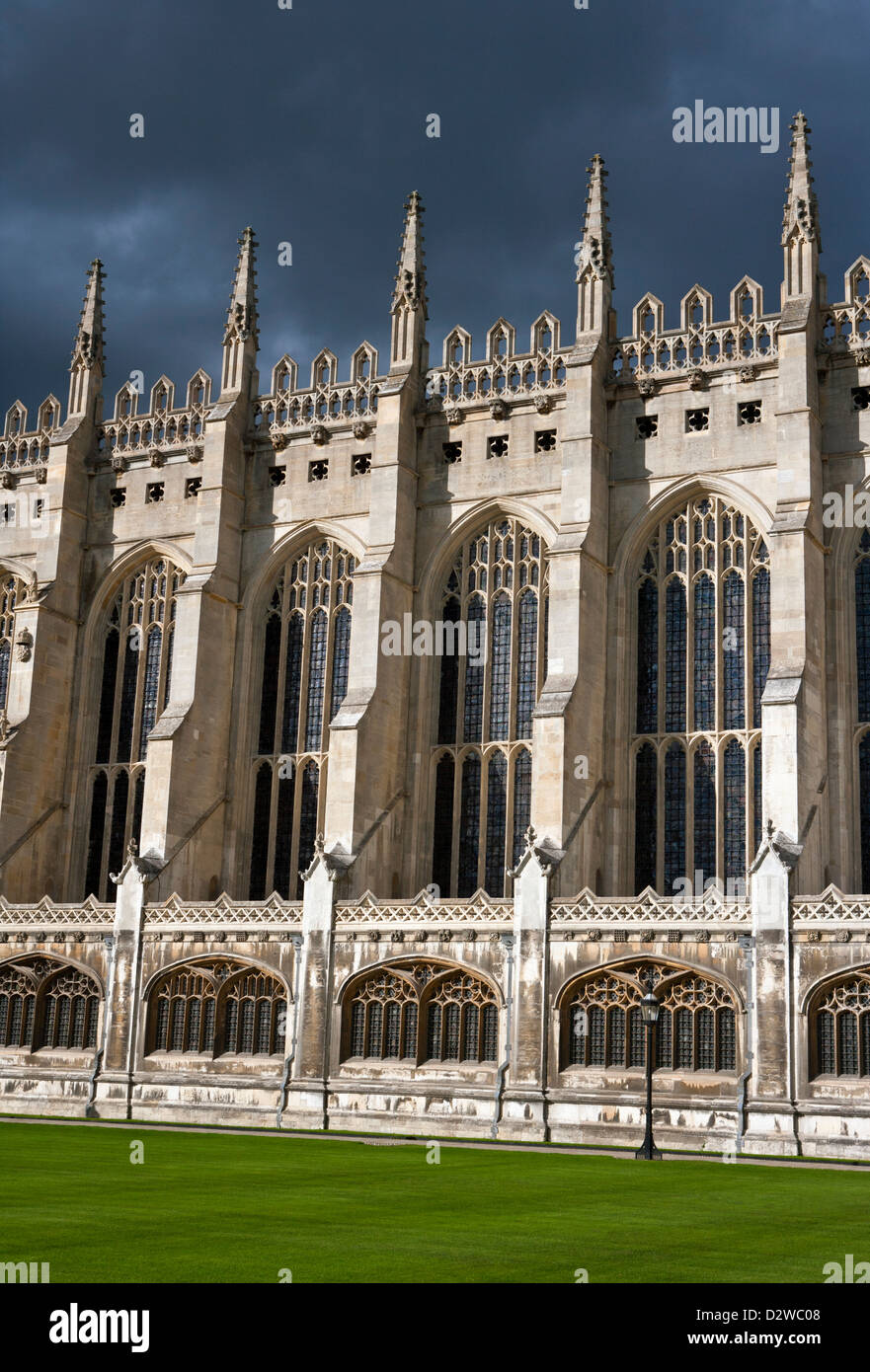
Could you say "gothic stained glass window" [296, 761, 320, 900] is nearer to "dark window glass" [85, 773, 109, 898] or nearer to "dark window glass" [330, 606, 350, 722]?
"dark window glass" [330, 606, 350, 722]

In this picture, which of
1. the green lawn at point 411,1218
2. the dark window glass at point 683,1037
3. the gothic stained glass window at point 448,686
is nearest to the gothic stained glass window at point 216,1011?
the gothic stained glass window at point 448,686

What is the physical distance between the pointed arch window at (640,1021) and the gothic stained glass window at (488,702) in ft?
25.8

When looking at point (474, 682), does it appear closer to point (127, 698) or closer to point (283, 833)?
point (283, 833)

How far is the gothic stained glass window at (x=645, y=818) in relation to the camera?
38.7 meters

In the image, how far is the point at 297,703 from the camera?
44.5 metres

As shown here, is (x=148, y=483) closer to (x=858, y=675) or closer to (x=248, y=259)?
(x=248, y=259)

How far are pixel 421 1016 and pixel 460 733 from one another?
9.65m

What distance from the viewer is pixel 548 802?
36625mm

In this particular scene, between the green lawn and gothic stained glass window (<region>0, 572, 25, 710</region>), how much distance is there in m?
27.7

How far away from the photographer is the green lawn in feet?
36.9

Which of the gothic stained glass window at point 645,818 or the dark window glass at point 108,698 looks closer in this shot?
the gothic stained glass window at point 645,818

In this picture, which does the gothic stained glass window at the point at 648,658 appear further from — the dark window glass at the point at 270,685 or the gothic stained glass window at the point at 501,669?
the dark window glass at the point at 270,685

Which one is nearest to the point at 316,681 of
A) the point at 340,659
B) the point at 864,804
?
the point at 340,659
